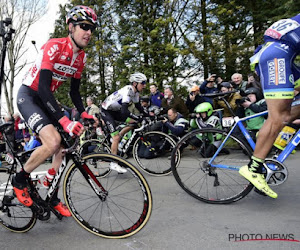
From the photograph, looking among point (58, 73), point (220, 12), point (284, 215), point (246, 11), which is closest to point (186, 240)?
point (284, 215)

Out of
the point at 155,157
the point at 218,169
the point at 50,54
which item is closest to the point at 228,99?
the point at 155,157

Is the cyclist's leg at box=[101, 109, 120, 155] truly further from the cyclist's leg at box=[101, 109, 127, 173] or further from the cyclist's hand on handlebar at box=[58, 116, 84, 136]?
the cyclist's hand on handlebar at box=[58, 116, 84, 136]

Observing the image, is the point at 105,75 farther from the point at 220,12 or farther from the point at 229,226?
the point at 229,226

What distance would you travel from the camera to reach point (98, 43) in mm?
14352

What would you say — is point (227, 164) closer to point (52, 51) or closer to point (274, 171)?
point (274, 171)

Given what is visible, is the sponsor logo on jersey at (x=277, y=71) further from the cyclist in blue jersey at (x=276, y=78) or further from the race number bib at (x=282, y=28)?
the race number bib at (x=282, y=28)

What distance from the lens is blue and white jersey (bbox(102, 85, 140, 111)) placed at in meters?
5.07

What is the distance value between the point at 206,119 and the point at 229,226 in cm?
344

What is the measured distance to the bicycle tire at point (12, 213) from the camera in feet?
8.49

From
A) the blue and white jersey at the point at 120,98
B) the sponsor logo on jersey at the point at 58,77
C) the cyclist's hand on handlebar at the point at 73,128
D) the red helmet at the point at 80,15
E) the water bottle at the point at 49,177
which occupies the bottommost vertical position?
the water bottle at the point at 49,177

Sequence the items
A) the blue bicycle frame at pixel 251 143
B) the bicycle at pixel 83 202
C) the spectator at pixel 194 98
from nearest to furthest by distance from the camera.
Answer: the bicycle at pixel 83 202
the blue bicycle frame at pixel 251 143
the spectator at pixel 194 98

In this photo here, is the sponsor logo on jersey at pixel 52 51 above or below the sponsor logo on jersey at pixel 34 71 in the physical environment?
above

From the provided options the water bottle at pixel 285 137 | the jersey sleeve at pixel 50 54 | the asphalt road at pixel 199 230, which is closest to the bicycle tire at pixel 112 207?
the asphalt road at pixel 199 230

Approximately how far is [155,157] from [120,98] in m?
1.38
